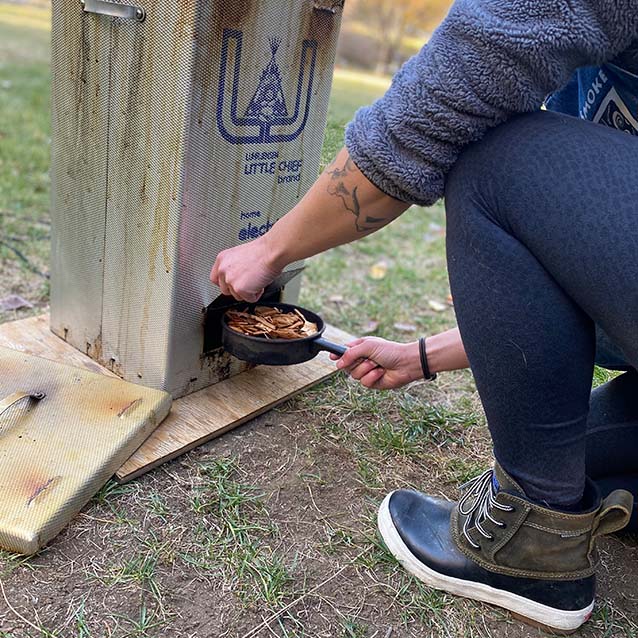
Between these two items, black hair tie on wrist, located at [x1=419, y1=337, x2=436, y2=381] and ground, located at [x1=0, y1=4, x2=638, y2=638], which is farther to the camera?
black hair tie on wrist, located at [x1=419, y1=337, x2=436, y2=381]

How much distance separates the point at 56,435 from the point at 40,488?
13 cm

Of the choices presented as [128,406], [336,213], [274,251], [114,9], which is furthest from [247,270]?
[114,9]

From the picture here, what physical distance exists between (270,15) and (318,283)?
3.45ft

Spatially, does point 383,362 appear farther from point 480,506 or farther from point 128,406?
point 128,406

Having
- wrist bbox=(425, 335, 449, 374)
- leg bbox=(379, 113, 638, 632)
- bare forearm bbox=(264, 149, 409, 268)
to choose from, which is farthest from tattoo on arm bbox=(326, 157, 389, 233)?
wrist bbox=(425, 335, 449, 374)

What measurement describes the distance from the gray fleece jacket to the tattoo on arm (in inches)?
0.9

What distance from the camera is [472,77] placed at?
754mm

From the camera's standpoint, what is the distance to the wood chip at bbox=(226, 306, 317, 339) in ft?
4.58

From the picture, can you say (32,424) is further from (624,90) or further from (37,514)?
(624,90)

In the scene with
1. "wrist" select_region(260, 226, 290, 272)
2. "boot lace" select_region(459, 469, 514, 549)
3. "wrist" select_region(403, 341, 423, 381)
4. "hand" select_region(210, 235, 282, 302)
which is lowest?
"boot lace" select_region(459, 469, 514, 549)

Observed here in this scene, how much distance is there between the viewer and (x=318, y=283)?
7.18 ft

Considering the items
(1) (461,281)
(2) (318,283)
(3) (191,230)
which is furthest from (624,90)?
(2) (318,283)

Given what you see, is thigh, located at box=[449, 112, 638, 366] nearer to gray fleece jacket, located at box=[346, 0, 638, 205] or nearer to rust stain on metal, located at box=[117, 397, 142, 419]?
gray fleece jacket, located at box=[346, 0, 638, 205]

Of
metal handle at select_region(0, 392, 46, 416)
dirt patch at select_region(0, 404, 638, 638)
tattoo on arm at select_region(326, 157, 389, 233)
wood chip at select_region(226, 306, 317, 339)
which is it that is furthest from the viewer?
wood chip at select_region(226, 306, 317, 339)
